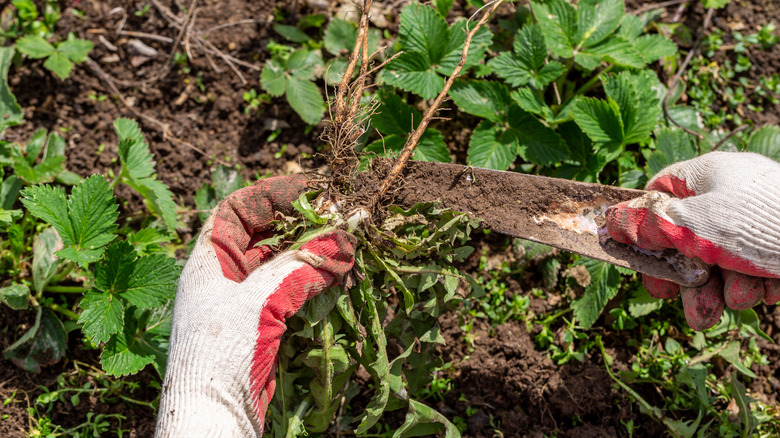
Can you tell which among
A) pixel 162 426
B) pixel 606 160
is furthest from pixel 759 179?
pixel 162 426

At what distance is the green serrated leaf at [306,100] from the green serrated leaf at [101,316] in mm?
1163

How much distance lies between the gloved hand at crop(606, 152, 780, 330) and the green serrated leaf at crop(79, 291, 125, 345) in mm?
1669

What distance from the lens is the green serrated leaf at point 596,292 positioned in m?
2.25

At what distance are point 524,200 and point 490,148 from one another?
49 centimetres

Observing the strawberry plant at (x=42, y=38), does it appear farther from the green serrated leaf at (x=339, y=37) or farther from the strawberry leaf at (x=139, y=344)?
the strawberry leaf at (x=139, y=344)

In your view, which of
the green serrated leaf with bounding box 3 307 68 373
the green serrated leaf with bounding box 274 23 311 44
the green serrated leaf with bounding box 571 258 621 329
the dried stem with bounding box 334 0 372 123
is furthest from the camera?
the green serrated leaf with bounding box 274 23 311 44

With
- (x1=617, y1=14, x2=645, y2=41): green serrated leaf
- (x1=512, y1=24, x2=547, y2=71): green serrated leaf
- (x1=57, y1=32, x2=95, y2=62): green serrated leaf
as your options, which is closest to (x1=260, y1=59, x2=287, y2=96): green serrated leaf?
(x1=57, y1=32, x2=95, y2=62): green serrated leaf

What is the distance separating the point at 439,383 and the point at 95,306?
1.32 metres

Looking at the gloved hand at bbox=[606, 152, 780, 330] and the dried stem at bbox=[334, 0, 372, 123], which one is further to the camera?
the dried stem at bbox=[334, 0, 372, 123]

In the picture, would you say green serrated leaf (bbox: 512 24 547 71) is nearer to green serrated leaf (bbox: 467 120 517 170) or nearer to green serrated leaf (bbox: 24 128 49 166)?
green serrated leaf (bbox: 467 120 517 170)

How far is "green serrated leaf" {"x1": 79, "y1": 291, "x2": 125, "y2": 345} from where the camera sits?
168 centimetres

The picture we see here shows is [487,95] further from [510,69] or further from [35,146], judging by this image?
[35,146]

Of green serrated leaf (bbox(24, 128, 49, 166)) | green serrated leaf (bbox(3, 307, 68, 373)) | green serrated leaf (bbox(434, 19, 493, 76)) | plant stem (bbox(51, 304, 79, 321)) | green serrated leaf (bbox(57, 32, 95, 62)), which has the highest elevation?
green serrated leaf (bbox(434, 19, 493, 76))

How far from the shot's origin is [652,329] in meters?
2.37
